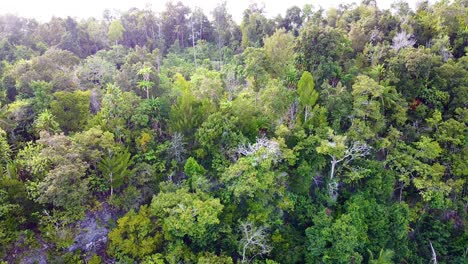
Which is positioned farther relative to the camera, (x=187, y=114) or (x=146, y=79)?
Result: (x=146, y=79)

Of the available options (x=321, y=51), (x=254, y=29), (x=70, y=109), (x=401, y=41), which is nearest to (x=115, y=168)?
(x=70, y=109)

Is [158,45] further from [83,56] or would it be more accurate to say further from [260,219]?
[260,219]

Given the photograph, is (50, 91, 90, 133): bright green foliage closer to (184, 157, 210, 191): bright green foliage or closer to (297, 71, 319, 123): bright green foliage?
(184, 157, 210, 191): bright green foliage

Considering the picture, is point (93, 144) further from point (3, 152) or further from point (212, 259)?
point (212, 259)

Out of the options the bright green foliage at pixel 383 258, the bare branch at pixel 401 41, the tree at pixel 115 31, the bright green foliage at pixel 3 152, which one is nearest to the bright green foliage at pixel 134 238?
the bright green foliage at pixel 3 152

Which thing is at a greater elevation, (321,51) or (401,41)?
(401,41)

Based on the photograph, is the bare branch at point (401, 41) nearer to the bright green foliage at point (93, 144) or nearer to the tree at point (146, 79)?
the tree at point (146, 79)

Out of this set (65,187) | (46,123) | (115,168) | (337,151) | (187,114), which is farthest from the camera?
(187,114)
